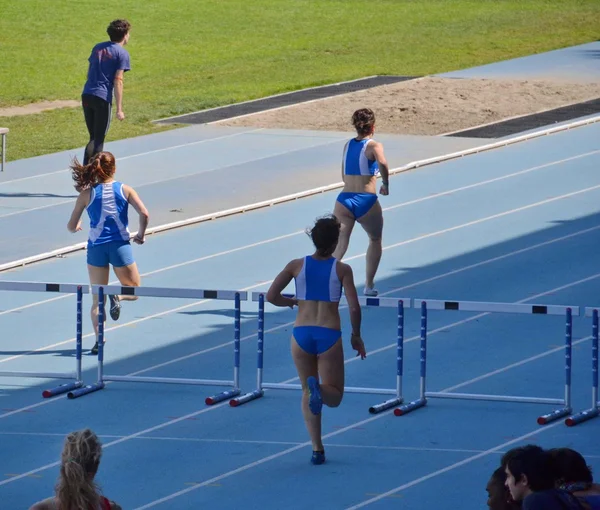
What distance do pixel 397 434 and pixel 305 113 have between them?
18.4 meters

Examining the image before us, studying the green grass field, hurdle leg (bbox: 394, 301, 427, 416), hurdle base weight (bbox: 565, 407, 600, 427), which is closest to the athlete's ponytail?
hurdle leg (bbox: 394, 301, 427, 416)

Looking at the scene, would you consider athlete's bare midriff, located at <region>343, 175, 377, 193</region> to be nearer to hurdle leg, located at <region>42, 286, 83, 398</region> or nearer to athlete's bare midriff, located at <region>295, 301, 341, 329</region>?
hurdle leg, located at <region>42, 286, 83, 398</region>

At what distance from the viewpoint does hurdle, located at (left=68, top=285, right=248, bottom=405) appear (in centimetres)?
1137

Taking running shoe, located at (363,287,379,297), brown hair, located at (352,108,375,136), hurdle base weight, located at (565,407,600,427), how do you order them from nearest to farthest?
hurdle base weight, located at (565,407,600,427) → brown hair, located at (352,108,375,136) → running shoe, located at (363,287,379,297)

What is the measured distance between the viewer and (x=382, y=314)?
46.6 ft

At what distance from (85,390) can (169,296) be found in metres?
1.08

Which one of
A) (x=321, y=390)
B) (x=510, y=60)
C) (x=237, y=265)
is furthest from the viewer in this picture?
(x=510, y=60)

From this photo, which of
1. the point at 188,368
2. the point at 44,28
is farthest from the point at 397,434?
the point at 44,28

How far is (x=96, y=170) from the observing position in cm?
1245

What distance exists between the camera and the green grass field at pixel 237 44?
31.0 metres

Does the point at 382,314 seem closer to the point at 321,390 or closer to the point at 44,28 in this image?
the point at 321,390

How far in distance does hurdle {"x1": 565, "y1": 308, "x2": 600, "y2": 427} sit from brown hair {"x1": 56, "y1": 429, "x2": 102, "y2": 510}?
526 centimetres

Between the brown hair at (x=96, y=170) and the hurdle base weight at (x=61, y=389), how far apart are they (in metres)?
1.83

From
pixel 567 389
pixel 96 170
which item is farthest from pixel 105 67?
pixel 567 389
